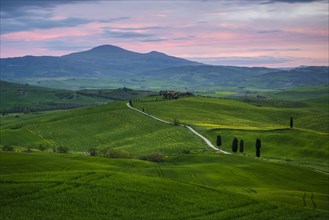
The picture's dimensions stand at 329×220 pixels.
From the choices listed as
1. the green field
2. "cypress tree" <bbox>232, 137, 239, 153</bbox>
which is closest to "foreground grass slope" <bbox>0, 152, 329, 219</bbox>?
the green field

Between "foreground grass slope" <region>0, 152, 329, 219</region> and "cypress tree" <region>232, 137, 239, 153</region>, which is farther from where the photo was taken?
"cypress tree" <region>232, 137, 239, 153</region>

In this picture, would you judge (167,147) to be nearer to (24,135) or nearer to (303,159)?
(303,159)

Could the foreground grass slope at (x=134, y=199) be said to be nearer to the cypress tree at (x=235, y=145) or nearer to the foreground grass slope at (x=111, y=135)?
the cypress tree at (x=235, y=145)

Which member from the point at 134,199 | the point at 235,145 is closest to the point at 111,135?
the point at 235,145

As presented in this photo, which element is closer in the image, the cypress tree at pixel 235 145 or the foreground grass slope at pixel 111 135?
the cypress tree at pixel 235 145

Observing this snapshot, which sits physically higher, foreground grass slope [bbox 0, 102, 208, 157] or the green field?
the green field

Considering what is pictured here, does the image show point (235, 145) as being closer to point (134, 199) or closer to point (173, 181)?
point (173, 181)

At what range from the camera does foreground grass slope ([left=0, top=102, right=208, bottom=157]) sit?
14475cm

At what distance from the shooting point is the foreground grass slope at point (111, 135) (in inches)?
5699

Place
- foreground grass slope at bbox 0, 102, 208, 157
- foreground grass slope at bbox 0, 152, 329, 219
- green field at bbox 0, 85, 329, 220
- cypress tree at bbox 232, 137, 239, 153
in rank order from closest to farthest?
foreground grass slope at bbox 0, 152, 329, 219, green field at bbox 0, 85, 329, 220, cypress tree at bbox 232, 137, 239, 153, foreground grass slope at bbox 0, 102, 208, 157

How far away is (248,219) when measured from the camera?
46.9 metres

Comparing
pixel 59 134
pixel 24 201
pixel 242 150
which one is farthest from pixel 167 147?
pixel 24 201

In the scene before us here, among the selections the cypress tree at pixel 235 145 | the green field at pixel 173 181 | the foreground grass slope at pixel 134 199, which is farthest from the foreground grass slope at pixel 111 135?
the foreground grass slope at pixel 134 199

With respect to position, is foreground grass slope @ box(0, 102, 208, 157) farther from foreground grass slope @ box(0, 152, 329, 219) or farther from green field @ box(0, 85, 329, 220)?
foreground grass slope @ box(0, 152, 329, 219)
